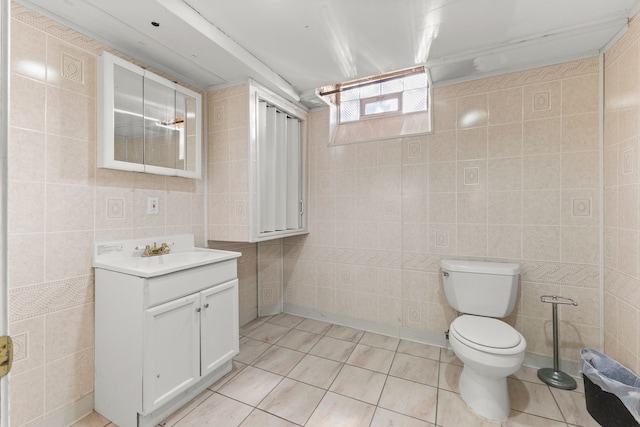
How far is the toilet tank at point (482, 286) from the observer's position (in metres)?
1.89

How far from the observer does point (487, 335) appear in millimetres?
1610

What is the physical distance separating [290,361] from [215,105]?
2.15 m

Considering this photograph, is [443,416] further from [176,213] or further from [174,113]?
[174,113]

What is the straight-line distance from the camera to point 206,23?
63.6 inches

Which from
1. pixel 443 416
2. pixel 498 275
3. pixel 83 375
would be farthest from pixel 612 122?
pixel 83 375

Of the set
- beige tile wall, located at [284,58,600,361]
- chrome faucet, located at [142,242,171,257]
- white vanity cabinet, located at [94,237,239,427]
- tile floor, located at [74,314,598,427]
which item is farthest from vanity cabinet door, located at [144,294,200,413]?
beige tile wall, located at [284,58,600,361]

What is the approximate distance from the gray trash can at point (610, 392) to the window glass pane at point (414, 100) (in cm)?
206

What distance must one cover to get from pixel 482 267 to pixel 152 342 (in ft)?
6.91

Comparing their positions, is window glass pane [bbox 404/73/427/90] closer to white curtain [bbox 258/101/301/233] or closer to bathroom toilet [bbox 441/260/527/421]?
white curtain [bbox 258/101/301/233]

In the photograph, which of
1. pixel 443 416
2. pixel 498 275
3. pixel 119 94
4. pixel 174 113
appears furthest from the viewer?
pixel 174 113

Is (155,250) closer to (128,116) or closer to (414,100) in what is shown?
(128,116)

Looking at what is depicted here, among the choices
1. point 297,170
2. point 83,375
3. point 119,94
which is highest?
point 119,94

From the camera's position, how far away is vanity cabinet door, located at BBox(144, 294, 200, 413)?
1424 millimetres

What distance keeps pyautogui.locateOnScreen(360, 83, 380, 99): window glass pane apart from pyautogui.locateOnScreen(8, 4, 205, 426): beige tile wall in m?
2.02
